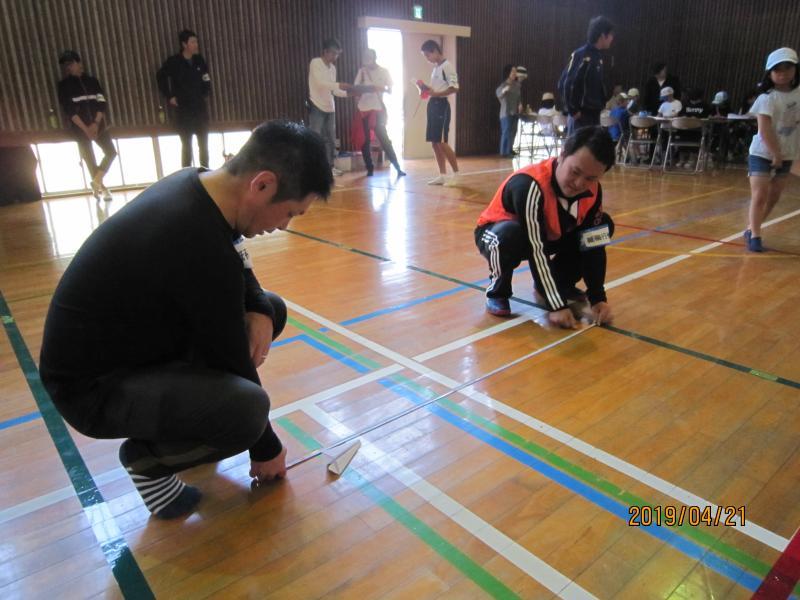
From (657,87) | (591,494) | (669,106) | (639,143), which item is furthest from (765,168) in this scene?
(657,87)

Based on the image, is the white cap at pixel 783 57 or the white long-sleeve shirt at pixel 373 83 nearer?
the white cap at pixel 783 57

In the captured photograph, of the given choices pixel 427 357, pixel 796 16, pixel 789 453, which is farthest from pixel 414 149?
pixel 789 453

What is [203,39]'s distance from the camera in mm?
7070

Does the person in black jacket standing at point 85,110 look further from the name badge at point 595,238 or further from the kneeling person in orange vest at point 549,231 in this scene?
the name badge at point 595,238

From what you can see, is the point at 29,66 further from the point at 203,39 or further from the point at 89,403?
the point at 89,403

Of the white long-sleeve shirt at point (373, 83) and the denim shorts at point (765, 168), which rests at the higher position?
the white long-sleeve shirt at point (373, 83)

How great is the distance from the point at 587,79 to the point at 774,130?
1353 millimetres

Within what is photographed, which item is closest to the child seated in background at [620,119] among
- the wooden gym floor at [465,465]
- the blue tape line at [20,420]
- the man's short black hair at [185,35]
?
the wooden gym floor at [465,465]

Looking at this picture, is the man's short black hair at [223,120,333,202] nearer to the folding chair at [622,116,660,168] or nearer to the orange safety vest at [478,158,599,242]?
the orange safety vest at [478,158,599,242]

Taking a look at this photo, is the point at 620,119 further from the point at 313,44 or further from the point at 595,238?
the point at 595,238

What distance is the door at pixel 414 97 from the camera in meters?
9.28

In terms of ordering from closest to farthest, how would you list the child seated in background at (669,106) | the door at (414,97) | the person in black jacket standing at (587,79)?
the person in black jacket standing at (587,79)
the child seated in background at (669,106)
the door at (414,97)

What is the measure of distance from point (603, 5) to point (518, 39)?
2608 mm

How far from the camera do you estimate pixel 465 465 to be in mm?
1632
